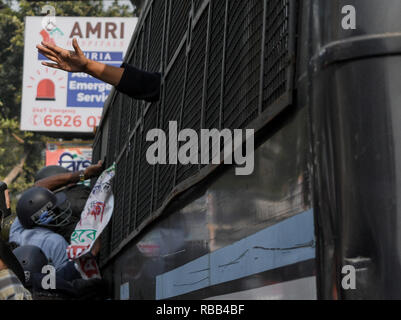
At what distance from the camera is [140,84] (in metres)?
5.43

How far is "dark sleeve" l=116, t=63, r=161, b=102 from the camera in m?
5.41

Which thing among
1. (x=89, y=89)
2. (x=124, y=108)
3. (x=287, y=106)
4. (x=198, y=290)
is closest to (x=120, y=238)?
(x=124, y=108)

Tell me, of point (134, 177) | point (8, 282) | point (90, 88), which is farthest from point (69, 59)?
point (90, 88)

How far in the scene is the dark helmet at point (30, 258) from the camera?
22.5ft

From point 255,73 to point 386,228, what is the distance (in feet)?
3.50

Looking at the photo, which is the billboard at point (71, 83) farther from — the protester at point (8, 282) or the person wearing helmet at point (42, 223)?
the protester at point (8, 282)

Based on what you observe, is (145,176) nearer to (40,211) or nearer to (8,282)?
(40,211)

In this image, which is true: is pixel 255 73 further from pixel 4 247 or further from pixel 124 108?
pixel 124 108

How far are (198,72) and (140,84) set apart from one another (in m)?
1.48

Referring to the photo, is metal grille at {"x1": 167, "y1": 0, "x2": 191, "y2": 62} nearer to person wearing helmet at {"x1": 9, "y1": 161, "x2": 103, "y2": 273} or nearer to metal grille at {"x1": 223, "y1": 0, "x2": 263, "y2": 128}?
metal grille at {"x1": 223, "y1": 0, "x2": 263, "y2": 128}

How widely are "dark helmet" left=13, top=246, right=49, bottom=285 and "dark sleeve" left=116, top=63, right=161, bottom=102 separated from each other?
210 cm

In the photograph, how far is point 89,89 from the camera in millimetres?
24047

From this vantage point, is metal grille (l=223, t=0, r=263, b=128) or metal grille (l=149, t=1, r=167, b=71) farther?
metal grille (l=149, t=1, r=167, b=71)

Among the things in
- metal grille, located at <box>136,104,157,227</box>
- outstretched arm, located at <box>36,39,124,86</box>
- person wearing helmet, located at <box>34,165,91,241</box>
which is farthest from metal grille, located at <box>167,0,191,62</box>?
person wearing helmet, located at <box>34,165,91,241</box>
